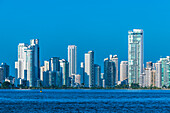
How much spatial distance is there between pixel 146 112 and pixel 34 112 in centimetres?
2430

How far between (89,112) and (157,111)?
51.9 ft

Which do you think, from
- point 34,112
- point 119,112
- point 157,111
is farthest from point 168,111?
point 34,112

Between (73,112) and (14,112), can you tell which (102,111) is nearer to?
(73,112)

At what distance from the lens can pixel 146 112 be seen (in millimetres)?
110562

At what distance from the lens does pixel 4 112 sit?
10900 cm

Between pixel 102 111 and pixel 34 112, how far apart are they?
15235mm

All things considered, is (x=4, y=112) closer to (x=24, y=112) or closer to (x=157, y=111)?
(x=24, y=112)

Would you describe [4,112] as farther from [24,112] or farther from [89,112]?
[89,112]

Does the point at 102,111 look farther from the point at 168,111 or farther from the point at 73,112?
the point at 168,111

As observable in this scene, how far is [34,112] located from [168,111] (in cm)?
2992

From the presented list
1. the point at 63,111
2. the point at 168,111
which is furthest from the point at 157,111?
the point at 63,111

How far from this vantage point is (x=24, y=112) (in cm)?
10862

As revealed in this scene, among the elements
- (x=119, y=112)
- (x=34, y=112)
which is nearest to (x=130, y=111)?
(x=119, y=112)

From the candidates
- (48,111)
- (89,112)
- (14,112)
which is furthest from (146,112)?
(14,112)
